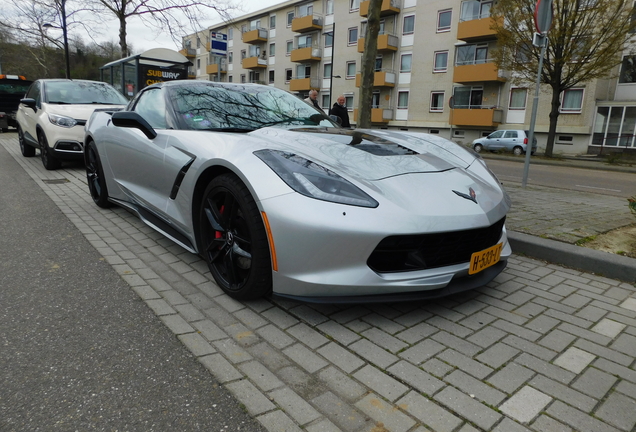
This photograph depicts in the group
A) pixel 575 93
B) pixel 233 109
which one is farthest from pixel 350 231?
pixel 575 93

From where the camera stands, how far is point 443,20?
1180 inches

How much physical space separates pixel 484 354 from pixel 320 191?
3.84 ft

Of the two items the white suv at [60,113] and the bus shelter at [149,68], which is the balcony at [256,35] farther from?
the white suv at [60,113]

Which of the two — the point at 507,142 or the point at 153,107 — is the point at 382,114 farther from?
the point at 153,107

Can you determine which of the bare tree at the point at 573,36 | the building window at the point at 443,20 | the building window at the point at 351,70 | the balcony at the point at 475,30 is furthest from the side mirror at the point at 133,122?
the building window at the point at 351,70

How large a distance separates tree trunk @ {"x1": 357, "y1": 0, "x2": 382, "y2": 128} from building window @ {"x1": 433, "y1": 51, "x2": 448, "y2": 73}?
24.4m

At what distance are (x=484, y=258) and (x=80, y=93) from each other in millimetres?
8636

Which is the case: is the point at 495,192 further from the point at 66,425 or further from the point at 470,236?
the point at 66,425

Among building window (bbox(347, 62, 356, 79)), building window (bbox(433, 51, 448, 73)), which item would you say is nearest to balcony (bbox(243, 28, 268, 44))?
building window (bbox(347, 62, 356, 79))

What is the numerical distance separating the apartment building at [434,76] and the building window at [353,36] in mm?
84

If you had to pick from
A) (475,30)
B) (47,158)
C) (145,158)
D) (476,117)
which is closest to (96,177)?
(145,158)

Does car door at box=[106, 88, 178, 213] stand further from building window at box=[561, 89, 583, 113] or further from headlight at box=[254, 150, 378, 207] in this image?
building window at box=[561, 89, 583, 113]

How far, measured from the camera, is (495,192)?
2883 mm

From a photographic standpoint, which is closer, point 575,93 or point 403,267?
point 403,267
